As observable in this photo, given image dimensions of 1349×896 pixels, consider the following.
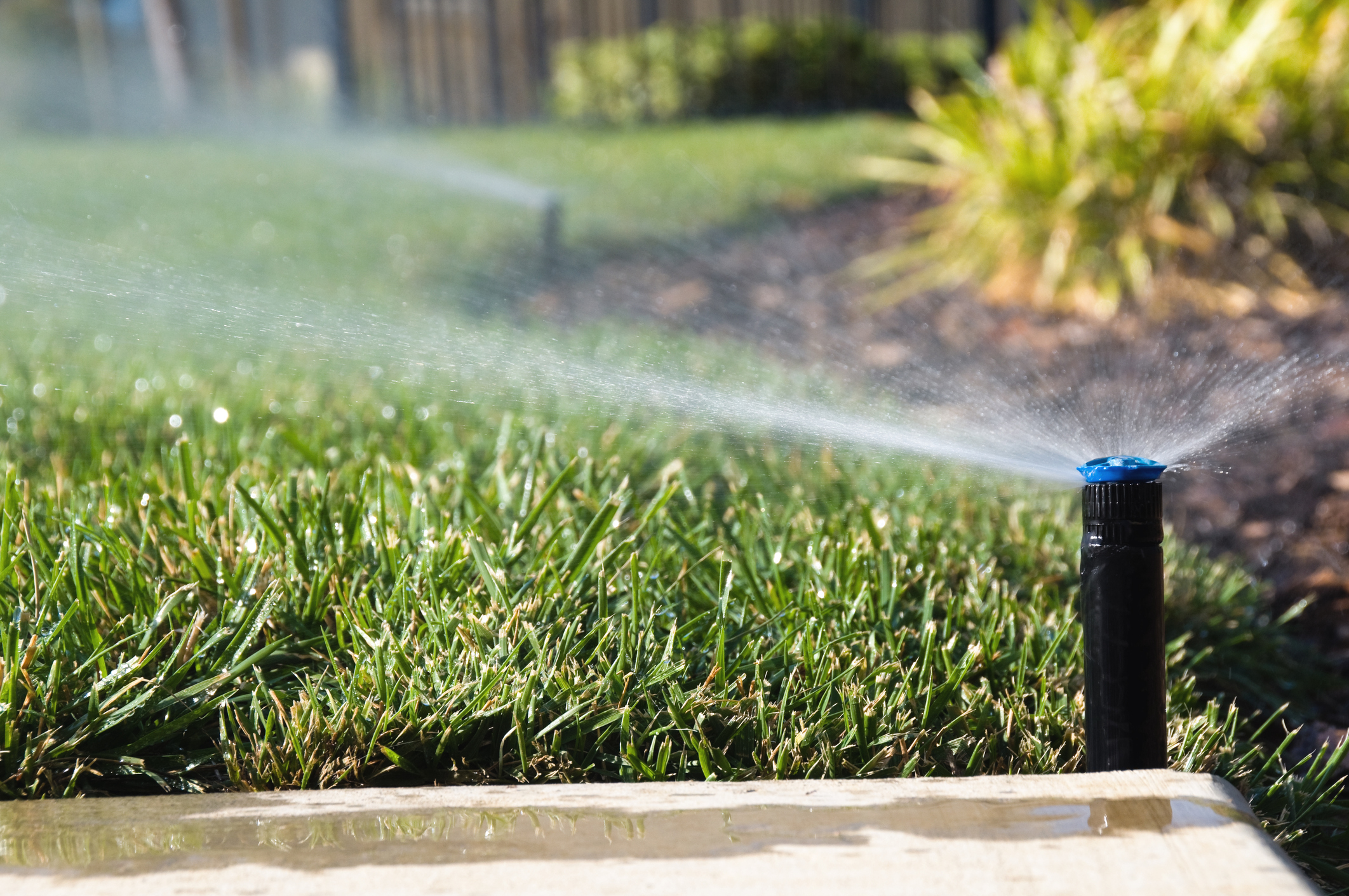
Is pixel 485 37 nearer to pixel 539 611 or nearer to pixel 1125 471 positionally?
pixel 539 611

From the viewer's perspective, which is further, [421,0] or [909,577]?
[421,0]

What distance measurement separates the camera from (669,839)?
138cm

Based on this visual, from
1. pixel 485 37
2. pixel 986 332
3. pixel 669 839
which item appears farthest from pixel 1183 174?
pixel 485 37

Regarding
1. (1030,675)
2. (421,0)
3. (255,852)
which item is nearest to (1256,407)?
(1030,675)

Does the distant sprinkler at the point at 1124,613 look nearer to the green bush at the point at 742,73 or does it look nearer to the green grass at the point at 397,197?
the green grass at the point at 397,197

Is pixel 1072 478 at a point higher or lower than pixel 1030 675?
higher

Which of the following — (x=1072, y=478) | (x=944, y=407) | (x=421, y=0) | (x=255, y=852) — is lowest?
(x=944, y=407)

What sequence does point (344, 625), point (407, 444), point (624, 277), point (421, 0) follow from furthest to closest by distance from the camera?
point (421, 0), point (624, 277), point (407, 444), point (344, 625)

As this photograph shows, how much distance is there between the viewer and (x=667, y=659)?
5.93ft

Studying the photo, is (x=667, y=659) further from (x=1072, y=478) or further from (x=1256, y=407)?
(x=1256, y=407)

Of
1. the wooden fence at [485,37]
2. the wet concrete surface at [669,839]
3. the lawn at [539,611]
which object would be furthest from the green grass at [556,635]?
the wooden fence at [485,37]

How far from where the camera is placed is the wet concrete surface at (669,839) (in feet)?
4.20

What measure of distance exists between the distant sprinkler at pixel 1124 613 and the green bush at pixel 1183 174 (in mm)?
3704

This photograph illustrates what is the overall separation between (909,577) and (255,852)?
122cm
